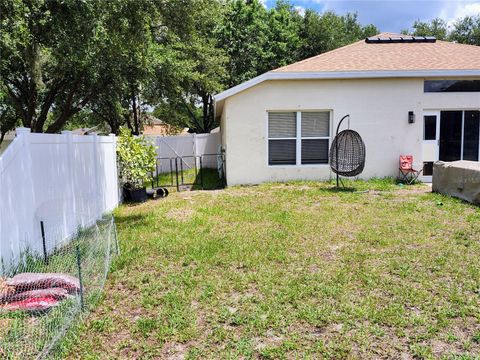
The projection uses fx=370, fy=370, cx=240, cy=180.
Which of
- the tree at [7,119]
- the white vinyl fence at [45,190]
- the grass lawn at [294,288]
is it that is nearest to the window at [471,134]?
the grass lawn at [294,288]

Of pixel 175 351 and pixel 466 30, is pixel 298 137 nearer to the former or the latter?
pixel 175 351

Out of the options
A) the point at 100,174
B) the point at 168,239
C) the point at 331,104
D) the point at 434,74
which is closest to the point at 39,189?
the point at 168,239

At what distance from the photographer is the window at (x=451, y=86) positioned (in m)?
10.5

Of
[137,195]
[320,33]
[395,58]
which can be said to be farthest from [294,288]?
[320,33]

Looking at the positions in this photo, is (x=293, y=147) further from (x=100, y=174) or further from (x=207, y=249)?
(x=207, y=249)

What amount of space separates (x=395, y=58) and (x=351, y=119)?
2.62 metres

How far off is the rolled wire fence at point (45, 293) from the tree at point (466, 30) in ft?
101

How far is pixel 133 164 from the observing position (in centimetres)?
941

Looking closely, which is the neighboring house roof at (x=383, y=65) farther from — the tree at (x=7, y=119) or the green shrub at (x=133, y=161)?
the tree at (x=7, y=119)

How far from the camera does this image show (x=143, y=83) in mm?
14375

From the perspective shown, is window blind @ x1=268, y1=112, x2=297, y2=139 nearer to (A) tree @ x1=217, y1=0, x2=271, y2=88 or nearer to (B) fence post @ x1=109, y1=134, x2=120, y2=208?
(B) fence post @ x1=109, y1=134, x2=120, y2=208

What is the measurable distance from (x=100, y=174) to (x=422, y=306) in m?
6.20

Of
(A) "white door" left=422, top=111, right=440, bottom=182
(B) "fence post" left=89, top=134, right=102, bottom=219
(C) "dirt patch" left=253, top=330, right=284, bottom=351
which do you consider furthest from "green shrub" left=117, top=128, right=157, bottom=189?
(A) "white door" left=422, top=111, right=440, bottom=182

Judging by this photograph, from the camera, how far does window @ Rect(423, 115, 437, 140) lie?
1075 cm
